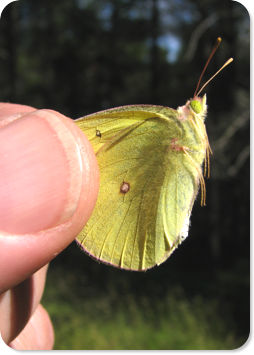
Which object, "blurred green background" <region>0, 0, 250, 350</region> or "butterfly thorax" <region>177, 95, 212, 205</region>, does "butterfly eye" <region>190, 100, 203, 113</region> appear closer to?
"butterfly thorax" <region>177, 95, 212, 205</region>

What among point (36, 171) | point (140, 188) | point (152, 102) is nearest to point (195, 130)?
point (140, 188)

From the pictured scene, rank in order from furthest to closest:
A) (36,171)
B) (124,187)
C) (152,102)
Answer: (152,102) → (124,187) → (36,171)

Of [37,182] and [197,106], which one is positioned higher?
[197,106]

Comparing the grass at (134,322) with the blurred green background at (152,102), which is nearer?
the blurred green background at (152,102)

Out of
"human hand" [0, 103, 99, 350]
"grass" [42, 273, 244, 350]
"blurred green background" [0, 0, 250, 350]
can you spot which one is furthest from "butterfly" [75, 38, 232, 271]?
"grass" [42, 273, 244, 350]

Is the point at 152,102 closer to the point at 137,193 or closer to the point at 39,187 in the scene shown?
the point at 137,193

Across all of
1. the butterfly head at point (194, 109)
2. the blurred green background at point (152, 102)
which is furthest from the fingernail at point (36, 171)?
the blurred green background at point (152, 102)

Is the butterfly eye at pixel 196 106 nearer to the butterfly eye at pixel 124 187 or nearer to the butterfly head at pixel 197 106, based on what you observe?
the butterfly head at pixel 197 106
